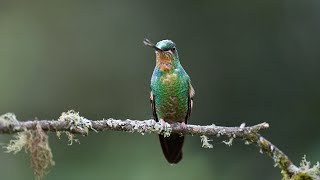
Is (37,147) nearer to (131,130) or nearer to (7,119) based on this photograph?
(7,119)

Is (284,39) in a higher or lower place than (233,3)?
lower

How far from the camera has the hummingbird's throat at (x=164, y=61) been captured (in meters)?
5.80

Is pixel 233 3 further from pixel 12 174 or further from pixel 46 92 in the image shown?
pixel 12 174

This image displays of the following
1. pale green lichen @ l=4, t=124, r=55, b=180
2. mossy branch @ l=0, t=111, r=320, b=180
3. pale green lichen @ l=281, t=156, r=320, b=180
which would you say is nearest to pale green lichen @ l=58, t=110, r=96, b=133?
mossy branch @ l=0, t=111, r=320, b=180

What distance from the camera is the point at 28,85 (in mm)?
11117

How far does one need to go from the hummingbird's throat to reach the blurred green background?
290 centimetres

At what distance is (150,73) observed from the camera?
33.8ft

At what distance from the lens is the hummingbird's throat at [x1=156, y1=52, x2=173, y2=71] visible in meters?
5.80

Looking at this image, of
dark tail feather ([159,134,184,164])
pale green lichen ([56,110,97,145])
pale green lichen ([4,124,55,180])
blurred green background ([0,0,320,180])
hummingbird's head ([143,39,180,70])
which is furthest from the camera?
blurred green background ([0,0,320,180])

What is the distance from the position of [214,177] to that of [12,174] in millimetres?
2820

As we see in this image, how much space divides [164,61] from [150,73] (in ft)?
14.7

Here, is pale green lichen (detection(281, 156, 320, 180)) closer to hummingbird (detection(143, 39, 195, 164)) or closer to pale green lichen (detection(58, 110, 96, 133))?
pale green lichen (detection(58, 110, 96, 133))

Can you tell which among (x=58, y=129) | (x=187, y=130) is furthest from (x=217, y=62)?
(x=58, y=129)

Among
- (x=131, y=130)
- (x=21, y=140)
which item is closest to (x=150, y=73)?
(x=131, y=130)
